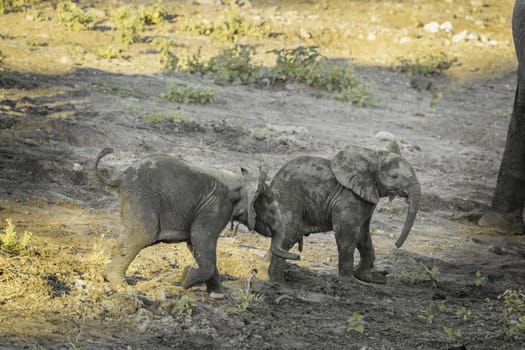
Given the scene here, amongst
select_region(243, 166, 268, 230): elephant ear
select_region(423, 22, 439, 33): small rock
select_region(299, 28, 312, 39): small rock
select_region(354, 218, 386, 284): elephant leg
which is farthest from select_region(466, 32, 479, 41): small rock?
select_region(243, 166, 268, 230): elephant ear

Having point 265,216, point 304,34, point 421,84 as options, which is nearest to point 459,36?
point 421,84

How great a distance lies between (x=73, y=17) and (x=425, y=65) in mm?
7982

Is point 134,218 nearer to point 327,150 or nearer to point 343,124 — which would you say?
point 327,150

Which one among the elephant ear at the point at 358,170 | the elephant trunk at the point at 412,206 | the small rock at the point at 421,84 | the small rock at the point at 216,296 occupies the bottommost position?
the small rock at the point at 421,84

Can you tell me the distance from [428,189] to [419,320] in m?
5.59

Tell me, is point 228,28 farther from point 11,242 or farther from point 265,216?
point 11,242

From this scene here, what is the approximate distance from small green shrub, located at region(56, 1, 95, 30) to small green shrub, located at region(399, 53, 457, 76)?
714cm

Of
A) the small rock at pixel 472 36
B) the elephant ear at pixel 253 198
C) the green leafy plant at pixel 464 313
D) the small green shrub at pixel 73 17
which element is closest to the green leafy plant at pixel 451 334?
the green leafy plant at pixel 464 313

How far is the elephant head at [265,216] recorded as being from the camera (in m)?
6.39

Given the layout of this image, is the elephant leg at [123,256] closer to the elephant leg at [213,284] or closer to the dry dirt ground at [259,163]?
the dry dirt ground at [259,163]

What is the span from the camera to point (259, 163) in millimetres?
12109

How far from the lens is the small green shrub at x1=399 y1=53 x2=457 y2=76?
1959 cm

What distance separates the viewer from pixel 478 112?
1770cm

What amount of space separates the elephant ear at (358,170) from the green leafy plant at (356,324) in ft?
5.18
